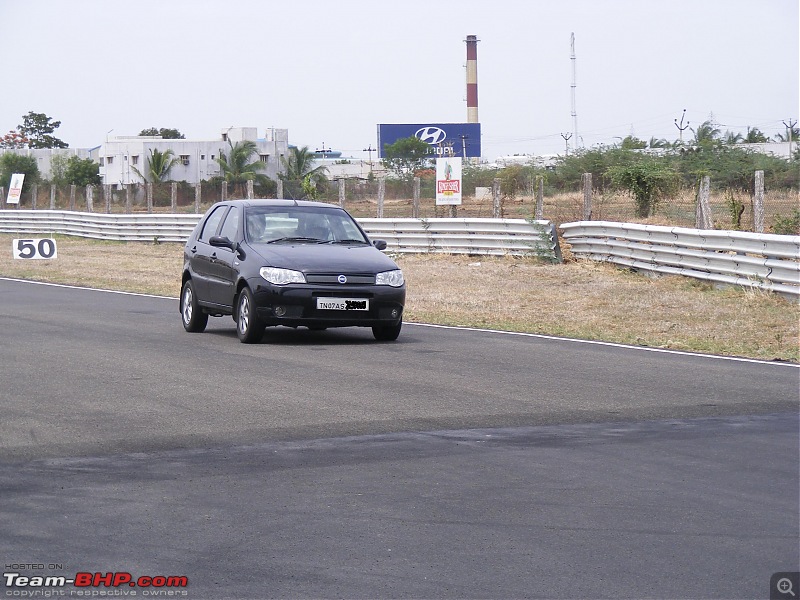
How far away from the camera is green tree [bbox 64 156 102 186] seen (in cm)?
10644

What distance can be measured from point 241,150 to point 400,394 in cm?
8464

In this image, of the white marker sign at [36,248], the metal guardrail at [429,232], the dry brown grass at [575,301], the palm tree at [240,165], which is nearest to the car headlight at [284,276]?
the dry brown grass at [575,301]

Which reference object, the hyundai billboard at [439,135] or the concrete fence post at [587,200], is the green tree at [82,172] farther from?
the concrete fence post at [587,200]

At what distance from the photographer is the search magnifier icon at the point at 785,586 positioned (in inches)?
184

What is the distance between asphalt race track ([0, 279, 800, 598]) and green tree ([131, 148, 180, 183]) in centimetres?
8590

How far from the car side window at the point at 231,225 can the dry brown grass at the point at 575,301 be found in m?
3.46

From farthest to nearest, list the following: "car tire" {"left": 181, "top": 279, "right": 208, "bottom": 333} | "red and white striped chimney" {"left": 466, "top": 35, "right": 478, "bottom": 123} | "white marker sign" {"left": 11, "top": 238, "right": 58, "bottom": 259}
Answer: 1. "red and white striped chimney" {"left": 466, "top": 35, "right": 478, "bottom": 123}
2. "white marker sign" {"left": 11, "top": 238, "right": 58, "bottom": 259}
3. "car tire" {"left": 181, "top": 279, "right": 208, "bottom": 333}

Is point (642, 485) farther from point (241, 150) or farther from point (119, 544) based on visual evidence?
point (241, 150)

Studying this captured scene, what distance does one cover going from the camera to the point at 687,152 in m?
48.0

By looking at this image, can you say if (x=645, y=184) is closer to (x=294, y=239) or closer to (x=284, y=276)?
(x=294, y=239)

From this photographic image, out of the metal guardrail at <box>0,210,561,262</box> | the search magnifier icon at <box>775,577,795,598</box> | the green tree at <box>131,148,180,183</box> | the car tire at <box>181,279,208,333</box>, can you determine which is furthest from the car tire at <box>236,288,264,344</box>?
the green tree at <box>131,148,180,183</box>

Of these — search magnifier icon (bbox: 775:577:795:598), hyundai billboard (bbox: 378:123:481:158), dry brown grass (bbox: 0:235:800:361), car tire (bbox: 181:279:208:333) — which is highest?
hyundai billboard (bbox: 378:123:481:158)

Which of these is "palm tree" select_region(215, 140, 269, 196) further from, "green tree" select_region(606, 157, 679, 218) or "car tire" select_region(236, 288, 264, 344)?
"car tire" select_region(236, 288, 264, 344)

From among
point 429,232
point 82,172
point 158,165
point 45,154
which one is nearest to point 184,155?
point 158,165
